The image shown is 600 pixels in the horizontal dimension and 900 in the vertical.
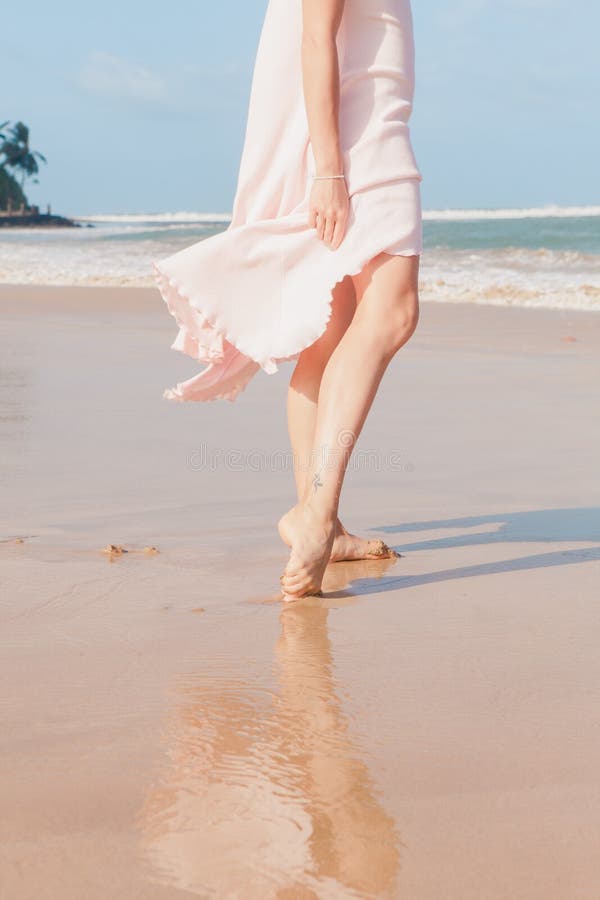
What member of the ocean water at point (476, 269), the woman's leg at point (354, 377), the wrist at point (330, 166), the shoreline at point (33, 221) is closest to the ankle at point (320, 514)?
the woman's leg at point (354, 377)

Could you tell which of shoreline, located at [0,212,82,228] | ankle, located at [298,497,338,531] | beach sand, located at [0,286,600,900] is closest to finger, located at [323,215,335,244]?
ankle, located at [298,497,338,531]

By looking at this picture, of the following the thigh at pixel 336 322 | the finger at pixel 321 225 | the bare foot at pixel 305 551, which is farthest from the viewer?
the thigh at pixel 336 322

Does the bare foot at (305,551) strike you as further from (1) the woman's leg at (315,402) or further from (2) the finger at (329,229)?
(2) the finger at (329,229)

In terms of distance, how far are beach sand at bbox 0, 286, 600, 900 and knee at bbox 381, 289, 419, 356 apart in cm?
45

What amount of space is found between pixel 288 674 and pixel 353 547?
761mm

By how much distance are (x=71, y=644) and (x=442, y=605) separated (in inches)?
25.6

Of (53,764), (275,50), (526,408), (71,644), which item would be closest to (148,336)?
(526,408)

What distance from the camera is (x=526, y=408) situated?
4.43 meters

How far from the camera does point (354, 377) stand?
2.22 meters

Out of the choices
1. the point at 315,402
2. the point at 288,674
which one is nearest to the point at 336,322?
the point at 315,402

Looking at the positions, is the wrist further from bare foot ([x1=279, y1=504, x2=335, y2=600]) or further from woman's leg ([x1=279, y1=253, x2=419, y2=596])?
bare foot ([x1=279, y1=504, x2=335, y2=600])

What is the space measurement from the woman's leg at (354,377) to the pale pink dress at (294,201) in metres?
0.05

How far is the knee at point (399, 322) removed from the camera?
7.34 feet

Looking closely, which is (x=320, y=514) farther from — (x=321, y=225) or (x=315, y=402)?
(x=321, y=225)
